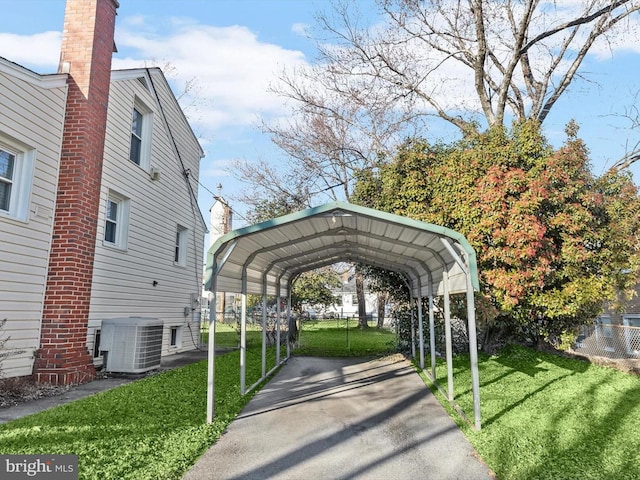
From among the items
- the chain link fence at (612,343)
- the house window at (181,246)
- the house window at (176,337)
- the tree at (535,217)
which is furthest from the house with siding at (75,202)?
the chain link fence at (612,343)

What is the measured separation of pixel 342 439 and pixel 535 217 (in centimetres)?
580

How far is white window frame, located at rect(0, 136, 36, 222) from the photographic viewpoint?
261 inches

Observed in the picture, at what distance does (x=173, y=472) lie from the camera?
363 cm

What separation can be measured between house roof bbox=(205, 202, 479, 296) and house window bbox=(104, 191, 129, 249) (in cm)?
354

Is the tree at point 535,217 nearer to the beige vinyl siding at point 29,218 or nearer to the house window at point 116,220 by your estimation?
the house window at point 116,220

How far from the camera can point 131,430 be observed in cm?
471

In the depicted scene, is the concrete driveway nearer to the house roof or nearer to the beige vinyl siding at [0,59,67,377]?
the house roof

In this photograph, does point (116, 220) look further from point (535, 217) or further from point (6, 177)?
point (535, 217)

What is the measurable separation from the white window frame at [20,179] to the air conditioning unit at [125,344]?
8.48 feet

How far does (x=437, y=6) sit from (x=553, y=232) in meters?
8.81

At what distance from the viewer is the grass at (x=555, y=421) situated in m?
3.94

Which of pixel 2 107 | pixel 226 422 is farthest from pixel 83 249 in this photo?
pixel 226 422

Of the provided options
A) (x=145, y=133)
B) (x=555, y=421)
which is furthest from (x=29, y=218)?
(x=555, y=421)

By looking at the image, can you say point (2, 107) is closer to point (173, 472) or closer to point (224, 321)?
point (173, 472)
